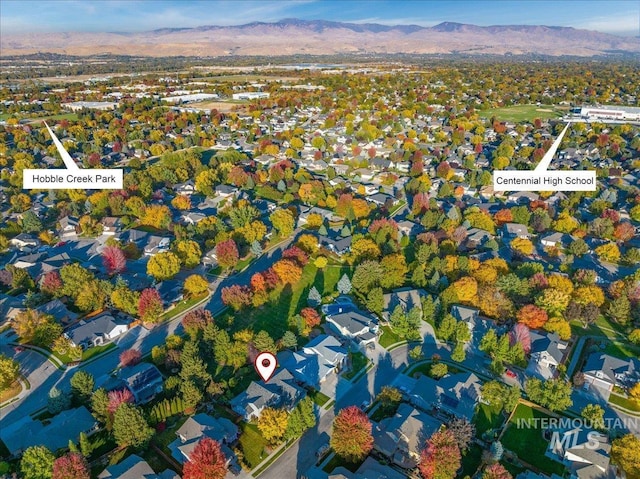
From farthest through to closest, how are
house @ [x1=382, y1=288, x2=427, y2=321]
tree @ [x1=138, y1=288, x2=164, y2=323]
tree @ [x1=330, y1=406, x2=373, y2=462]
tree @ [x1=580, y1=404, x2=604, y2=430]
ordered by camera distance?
house @ [x1=382, y1=288, x2=427, y2=321] → tree @ [x1=138, y1=288, x2=164, y2=323] → tree @ [x1=580, y1=404, x2=604, y2=430] → tree @ [x1=330, y1=406, x2=373, y2=462]

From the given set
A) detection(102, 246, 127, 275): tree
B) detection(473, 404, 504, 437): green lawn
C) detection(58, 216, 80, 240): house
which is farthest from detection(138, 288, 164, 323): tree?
detection(473, 404, 504, 437): green lawn

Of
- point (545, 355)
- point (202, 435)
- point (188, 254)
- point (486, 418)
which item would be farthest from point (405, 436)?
point (188, 254)

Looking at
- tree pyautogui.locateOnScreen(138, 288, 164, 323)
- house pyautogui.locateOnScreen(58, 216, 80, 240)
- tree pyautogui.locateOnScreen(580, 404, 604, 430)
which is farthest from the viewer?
house pyautogui.locateOnScreen(58, 216, 80, 240)

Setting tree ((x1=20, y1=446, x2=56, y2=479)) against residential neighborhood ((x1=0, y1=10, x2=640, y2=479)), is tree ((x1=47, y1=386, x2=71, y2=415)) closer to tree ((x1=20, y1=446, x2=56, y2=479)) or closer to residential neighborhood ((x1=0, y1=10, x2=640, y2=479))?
residential neighborhood ((x1=0, y1=10, x2=640, y2=479))

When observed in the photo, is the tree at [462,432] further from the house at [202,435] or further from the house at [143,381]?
the house at [143,381]

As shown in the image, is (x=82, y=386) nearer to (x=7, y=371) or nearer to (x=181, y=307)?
(x=7, y=371)

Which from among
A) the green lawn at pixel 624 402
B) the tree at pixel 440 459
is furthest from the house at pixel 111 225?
the green lawn at pixel 624 402
